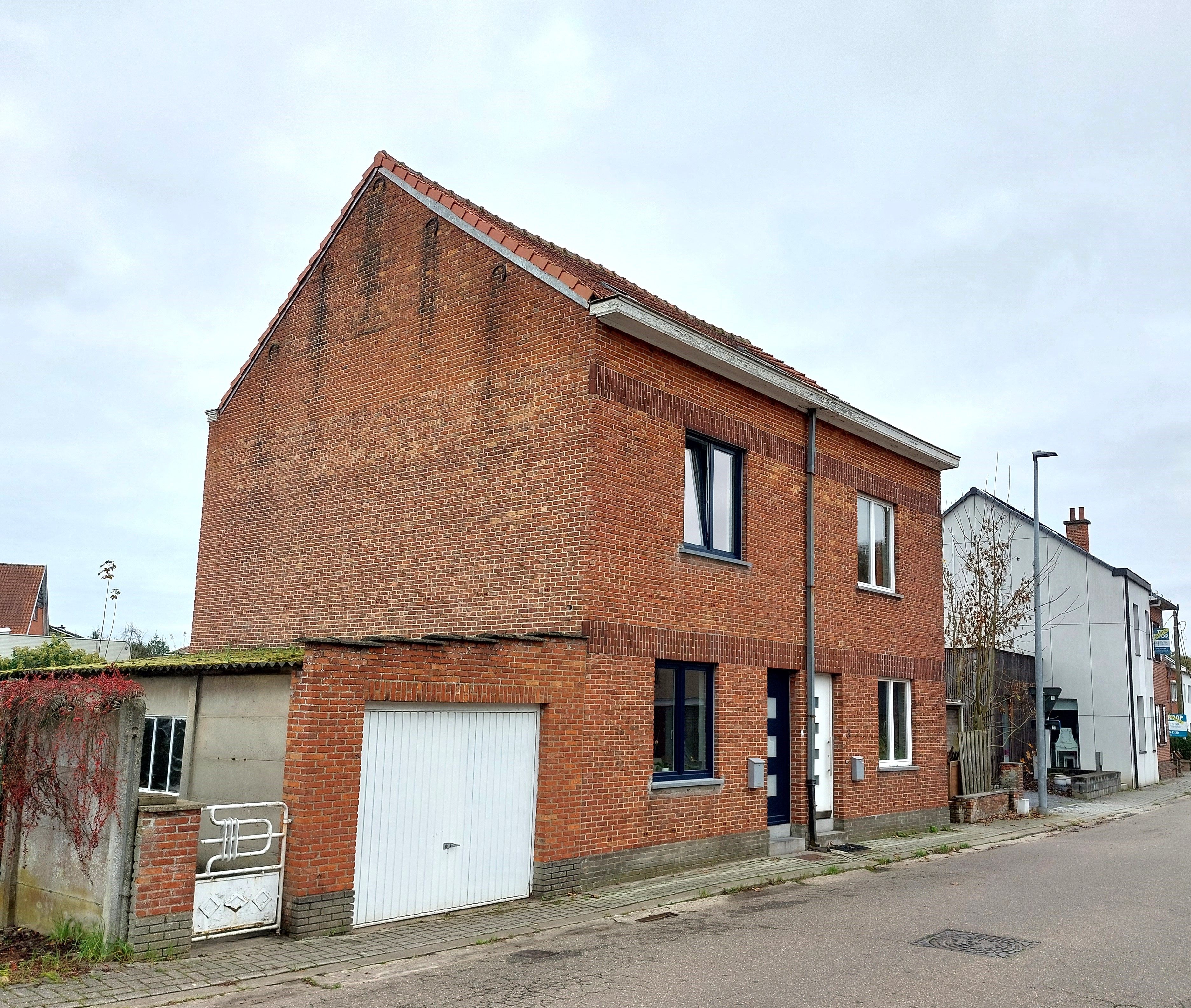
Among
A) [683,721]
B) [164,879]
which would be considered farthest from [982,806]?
[164,879]

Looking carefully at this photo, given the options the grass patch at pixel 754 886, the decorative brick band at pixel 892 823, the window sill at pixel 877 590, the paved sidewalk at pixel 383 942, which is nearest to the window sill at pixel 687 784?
the paved sidewalk at pixel 383 942

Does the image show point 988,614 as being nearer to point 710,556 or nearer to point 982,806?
point 982,806

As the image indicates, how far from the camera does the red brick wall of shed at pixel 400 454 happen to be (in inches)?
509

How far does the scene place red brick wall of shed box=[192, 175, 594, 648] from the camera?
12.9m

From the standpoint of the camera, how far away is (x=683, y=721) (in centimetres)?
1362

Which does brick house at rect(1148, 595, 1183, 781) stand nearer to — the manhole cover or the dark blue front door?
the dark blue front door

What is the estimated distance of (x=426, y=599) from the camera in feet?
46.1

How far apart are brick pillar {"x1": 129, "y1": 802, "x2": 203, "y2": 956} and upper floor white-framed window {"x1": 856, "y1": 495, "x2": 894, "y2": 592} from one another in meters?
11.7

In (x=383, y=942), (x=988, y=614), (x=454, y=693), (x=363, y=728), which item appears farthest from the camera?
(x=988, y=614)

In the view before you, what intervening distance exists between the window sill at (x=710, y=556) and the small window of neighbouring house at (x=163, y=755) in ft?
20.8

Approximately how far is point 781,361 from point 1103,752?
66.0 feet

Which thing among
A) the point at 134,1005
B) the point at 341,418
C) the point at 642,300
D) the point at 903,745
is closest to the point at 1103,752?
the point at 903,745

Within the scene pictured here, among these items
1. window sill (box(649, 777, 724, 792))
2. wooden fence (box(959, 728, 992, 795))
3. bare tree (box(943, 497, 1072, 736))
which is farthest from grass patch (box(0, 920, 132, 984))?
bare tree (box(943, 497, 1072, 736))

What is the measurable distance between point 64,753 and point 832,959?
22.3ft
